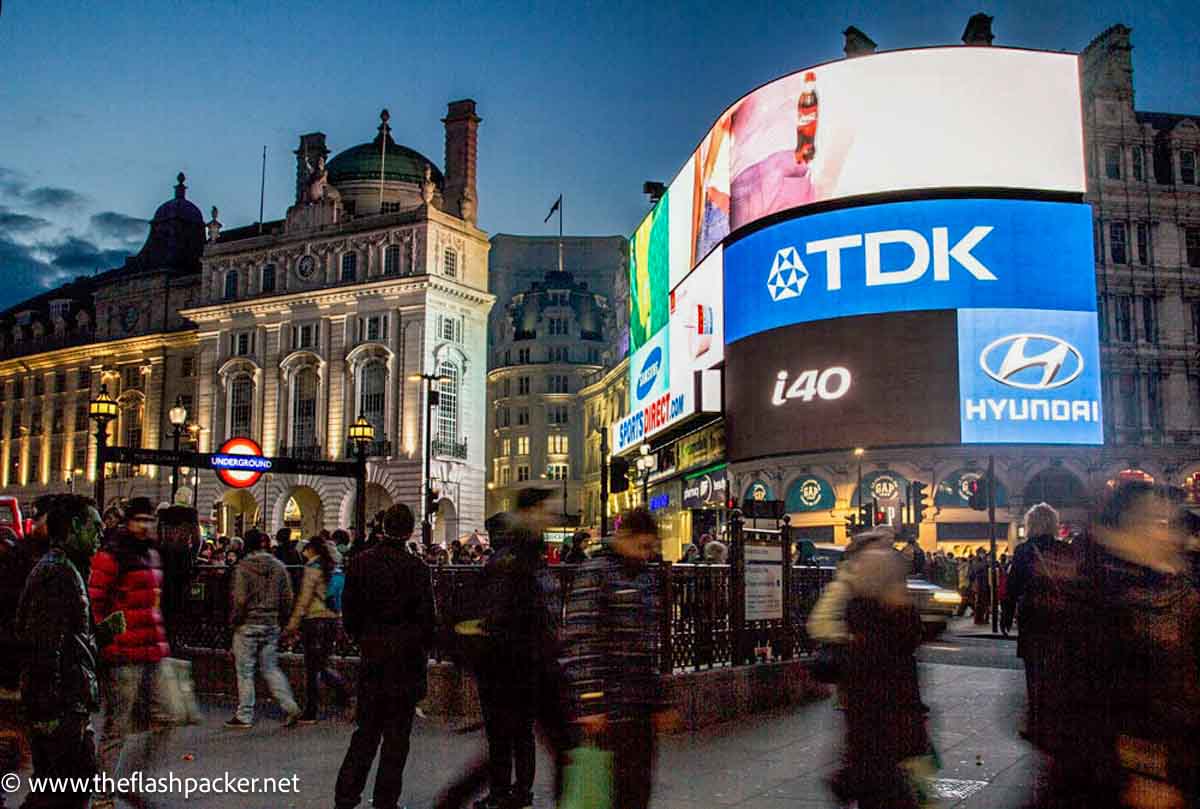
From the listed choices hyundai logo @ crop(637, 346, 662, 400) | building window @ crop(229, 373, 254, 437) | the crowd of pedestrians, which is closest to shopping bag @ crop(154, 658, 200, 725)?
the crowd of pedestrians

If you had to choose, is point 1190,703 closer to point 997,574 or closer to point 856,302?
point 997,574

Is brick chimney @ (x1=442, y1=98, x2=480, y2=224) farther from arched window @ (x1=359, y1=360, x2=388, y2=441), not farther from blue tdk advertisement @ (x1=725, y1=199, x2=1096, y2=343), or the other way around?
blue tdk advertisement @ (x1=725, y1=199, x2=1096, y2=343)

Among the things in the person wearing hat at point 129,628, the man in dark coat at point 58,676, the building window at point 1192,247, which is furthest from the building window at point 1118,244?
the man in dark coat at point 58,676

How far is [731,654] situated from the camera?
1272cm

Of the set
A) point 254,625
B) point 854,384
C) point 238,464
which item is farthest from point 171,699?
point 854,384

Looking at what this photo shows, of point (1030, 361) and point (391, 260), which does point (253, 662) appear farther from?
point (391, 260)

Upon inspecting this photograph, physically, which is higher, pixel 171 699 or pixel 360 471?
pixel 360 471

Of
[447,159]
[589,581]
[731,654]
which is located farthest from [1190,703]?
[447,159]

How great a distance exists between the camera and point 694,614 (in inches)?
479

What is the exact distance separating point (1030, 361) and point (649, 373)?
20088 mm

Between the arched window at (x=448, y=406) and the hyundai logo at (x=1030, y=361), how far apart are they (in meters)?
35.0

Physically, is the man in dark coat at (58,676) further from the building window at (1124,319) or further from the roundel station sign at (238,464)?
the building window at (1124,319)

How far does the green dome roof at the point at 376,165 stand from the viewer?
246ft

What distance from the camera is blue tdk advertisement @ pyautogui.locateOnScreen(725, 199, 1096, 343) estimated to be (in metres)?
40.8
